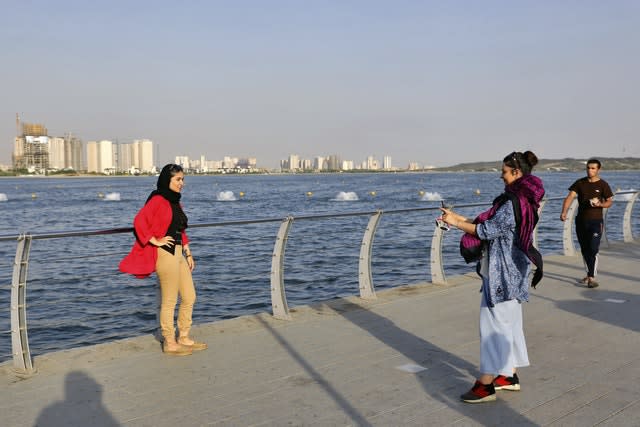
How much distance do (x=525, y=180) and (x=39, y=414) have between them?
3594 mm

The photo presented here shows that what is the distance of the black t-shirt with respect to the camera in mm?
8820

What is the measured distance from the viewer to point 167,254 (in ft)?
18.2

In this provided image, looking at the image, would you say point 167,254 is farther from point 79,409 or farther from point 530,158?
point 530,158

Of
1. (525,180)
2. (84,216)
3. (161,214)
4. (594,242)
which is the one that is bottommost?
(84,216)

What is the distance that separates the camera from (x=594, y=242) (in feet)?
29.2

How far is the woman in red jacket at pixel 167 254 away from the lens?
17.7ft

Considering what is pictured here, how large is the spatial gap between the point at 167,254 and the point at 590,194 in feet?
19.7

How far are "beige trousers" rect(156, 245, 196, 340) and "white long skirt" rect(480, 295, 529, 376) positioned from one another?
8.52ft

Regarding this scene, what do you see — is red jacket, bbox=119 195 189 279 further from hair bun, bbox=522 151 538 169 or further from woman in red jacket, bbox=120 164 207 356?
hair bun, bbox=522 151 538 169

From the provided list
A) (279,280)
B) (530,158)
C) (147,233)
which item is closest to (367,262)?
(279,280)

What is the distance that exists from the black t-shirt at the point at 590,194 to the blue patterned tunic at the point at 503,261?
470 cm

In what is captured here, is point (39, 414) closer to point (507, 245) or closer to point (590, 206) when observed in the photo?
point (507, 245)

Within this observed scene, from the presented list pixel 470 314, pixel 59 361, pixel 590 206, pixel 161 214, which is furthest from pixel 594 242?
pixel 59 361

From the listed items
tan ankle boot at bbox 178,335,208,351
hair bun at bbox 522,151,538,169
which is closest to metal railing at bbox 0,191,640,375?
tan ankle boot at bbox 178,335,208,351
